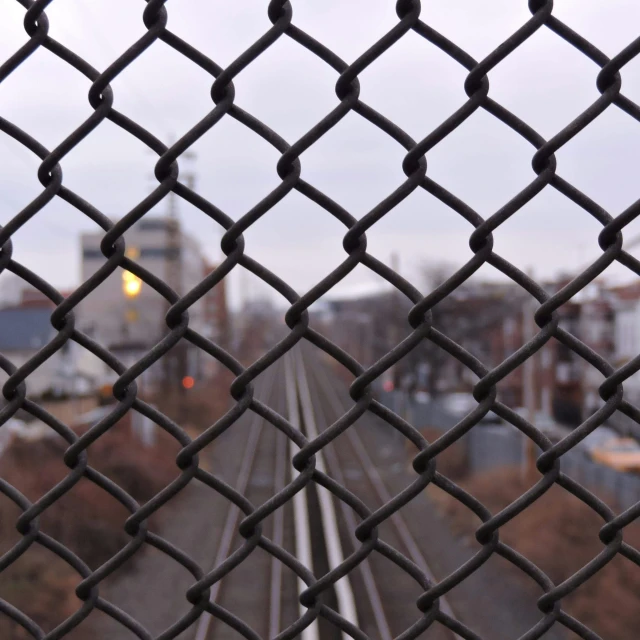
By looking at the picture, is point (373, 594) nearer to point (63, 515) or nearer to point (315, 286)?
point (63, 515)

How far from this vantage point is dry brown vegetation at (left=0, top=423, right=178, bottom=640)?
9617 millimetres

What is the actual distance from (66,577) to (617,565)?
23.4 ft

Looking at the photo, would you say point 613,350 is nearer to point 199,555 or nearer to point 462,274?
point 199,555

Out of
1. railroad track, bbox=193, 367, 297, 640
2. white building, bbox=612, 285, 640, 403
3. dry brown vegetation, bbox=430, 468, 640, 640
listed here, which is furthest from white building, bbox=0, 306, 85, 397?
white building, bbox=612, 285, 640, 403

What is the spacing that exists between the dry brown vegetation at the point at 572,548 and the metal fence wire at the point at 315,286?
877cm

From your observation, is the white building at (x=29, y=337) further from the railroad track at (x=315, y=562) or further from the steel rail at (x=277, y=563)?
the steel rail at (x=277, y=563)

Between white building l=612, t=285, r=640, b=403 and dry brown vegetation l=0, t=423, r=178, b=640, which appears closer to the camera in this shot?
dry brown vegetation l=0, t=423, r=178, b=640

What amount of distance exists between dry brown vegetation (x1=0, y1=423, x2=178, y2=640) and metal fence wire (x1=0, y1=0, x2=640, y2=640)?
8730 millimetres

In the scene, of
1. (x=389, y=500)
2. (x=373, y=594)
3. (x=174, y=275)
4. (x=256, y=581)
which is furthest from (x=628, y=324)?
(x=389, y=500)

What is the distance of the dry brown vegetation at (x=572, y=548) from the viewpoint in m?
9.78

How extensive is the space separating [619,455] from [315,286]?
1968 cm

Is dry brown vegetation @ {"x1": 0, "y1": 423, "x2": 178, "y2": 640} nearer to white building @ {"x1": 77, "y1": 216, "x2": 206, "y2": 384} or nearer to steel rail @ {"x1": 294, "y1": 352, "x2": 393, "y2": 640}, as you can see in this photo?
steel rail @ {"x1": 294, "y1": 352, "x2": 393, "y2": 640}

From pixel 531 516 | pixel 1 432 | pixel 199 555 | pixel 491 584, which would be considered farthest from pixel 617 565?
pixel 1 432

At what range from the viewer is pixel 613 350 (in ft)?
98.2
